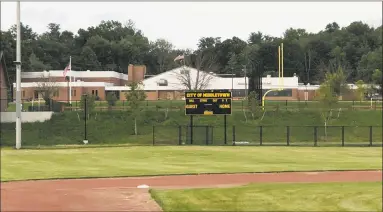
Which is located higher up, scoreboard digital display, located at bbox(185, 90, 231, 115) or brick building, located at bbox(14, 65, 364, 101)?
brick building, located at bbox(14, 65, 364, 101)

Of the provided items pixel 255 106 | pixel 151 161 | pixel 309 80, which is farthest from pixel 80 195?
pixel 309 80

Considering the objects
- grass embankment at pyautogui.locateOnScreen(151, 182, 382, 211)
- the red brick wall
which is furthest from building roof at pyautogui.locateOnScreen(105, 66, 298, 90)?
grass embankment at pyautogui.locateOnScreen(151, 182, 382, 211)

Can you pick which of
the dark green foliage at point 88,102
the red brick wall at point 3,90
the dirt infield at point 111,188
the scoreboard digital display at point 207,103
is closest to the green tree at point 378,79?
the dark green foliage at point 88,102

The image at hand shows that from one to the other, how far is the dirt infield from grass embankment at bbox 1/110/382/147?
25.8 m

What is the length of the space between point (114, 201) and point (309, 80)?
111 metres

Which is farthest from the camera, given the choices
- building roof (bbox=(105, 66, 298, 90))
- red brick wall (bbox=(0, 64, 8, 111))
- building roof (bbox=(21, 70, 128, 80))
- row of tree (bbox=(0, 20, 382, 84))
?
row of tree (bbox=(0, 20, 382, 84))

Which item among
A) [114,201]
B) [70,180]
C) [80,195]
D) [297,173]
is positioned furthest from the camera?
[297,173]

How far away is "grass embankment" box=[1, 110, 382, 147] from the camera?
4859 centimetres

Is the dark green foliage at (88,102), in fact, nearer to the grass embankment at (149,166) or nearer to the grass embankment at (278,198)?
the grass embankment at (149,166)

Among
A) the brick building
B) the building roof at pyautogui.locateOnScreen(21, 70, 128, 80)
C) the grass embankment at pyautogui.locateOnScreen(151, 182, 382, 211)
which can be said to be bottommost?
the grass embankment at pyautogui.locateOnScreen(151, 182, 382, 211)

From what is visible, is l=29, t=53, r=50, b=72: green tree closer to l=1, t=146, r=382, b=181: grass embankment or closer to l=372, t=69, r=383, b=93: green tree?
l=372, t=69, r=383, b=93: green tree

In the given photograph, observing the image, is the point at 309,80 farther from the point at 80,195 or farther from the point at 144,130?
the point at 80,195

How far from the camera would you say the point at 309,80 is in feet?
394

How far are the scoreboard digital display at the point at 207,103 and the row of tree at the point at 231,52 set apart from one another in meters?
60.0
